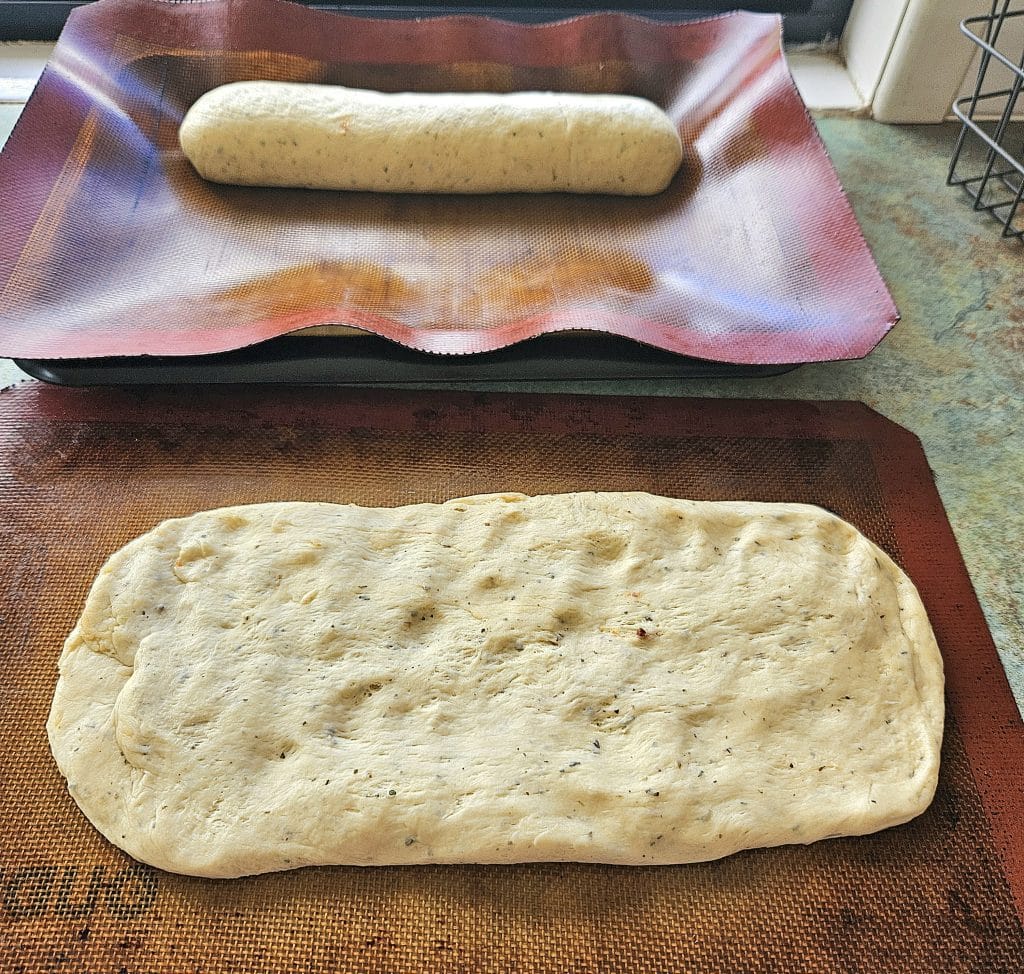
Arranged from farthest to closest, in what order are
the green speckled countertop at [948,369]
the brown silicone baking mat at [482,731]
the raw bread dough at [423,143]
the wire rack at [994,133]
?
the wire rack at [994,133]
the raw bread dough at [423,143]
the green speckled countertop at [948,369]
the brown silicone baking mat at [482,731]

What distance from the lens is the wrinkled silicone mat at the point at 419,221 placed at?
1.82 metres

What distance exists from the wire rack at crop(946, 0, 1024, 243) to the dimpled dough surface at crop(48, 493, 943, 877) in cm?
140

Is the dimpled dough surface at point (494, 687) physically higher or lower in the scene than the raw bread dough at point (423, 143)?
lower

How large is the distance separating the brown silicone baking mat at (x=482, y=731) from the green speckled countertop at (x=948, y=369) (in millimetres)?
65

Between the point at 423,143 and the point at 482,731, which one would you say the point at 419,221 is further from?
the point at 482,731

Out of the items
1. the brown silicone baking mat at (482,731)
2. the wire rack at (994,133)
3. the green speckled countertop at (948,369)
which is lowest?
the brown silicone baking mat at (482,731)

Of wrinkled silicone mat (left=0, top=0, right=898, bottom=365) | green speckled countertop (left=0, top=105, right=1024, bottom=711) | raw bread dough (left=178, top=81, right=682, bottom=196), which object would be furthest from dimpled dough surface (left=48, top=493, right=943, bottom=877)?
raw bread dough (left=178, top=81, right=682, bottom=196)

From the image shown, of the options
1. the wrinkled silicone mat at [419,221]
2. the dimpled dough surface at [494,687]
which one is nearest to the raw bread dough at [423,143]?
the wrinkled silicone mat at [419,221]

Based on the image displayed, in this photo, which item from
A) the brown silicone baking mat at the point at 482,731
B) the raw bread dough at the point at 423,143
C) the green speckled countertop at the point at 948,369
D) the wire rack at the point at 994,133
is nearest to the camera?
the brown silicone baking mat at the point at 482,731

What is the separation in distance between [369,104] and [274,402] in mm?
877

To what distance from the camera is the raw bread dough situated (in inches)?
84.7

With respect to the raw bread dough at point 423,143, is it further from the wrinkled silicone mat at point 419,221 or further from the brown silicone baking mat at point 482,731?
the brown silicone baking mat at point 482,731

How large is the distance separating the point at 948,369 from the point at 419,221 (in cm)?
134

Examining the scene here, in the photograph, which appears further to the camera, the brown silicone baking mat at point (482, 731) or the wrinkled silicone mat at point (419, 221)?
the wrinkled silicone mat at point (419, 221)
